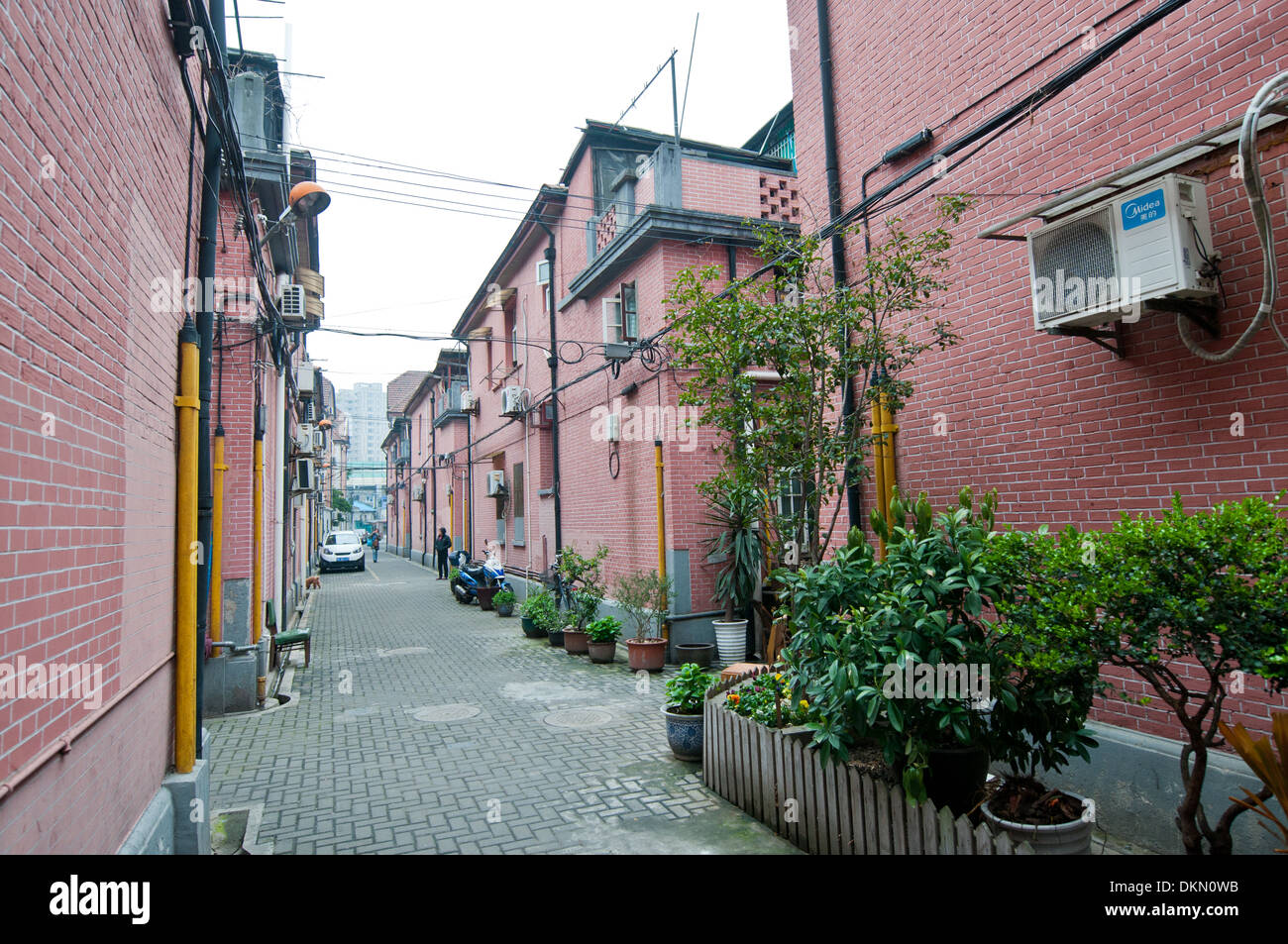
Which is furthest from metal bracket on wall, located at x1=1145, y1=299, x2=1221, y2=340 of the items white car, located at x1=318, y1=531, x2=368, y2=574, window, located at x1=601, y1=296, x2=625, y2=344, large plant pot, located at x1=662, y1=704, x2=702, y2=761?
white car, located at x1=318, y1=531, x2=368, y2=574

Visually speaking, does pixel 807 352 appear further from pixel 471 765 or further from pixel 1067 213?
pixel 471 765

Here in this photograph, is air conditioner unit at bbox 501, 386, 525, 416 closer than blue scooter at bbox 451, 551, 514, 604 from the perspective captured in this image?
Yes

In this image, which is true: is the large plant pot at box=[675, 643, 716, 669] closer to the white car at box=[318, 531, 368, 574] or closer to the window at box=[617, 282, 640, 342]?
the window at box=[617, 282, 640, 342]

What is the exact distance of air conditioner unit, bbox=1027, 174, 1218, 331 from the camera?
3805mm

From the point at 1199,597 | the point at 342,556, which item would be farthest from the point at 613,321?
the point at 342,556

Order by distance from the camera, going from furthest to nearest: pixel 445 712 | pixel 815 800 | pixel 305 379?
1. pixel 305 379
2. pixel 445 712
3. pixel 815 800

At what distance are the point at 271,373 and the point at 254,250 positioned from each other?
3468mm

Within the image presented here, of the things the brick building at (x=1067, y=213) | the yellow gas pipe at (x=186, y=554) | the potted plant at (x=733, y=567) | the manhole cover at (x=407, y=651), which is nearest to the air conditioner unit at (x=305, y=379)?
the manhole cover at (x=407, y=651)

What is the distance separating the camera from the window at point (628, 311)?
37.9 ft

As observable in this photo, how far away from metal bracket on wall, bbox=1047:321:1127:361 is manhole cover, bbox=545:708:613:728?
520 centimetres

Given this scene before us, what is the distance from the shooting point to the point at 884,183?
21.3 feet

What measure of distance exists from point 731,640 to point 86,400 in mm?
8192

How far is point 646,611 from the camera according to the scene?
10.2 meters

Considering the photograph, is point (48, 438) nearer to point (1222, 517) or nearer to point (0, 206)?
point (0, 206)
